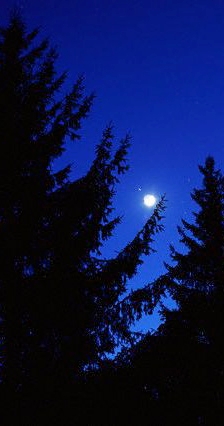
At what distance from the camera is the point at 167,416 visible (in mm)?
9688

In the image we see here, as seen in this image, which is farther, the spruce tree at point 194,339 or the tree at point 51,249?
the spruce tree at point 194,339

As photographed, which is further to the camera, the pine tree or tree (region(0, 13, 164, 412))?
the pine tree

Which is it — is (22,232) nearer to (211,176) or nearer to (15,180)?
(15,180)

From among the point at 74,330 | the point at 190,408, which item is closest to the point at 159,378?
the point at 190,408

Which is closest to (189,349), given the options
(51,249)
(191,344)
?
(191,344)

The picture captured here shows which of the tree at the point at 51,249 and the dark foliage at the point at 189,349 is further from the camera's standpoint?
the dark foliage at the point at 189,349

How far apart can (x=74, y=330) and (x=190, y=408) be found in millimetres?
4944

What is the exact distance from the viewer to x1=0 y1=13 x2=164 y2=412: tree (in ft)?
23.0

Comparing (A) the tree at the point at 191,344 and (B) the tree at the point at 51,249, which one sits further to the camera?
(A) the tree at the point at 191,344

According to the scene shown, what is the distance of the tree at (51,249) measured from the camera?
7016mm

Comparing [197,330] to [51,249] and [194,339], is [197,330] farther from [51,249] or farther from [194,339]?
[51,249]

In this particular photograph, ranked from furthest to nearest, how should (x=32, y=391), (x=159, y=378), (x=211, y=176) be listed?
(x=211, y=176), (x=159, y=378), (x=32, y=391)

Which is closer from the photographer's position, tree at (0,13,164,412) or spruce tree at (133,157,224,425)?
tree at (0,13,164,412)

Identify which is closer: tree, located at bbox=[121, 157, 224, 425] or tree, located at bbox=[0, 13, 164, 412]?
tree, located at bbox=[0, 13, 164, 412]
